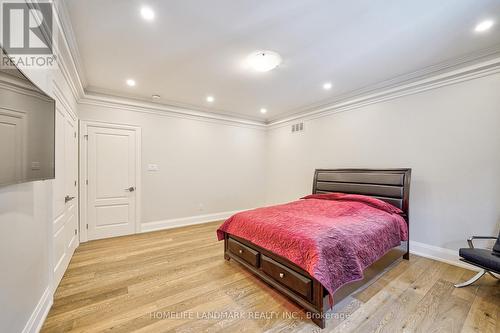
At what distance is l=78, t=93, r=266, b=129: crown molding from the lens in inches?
148

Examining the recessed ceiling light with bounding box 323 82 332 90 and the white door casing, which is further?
the recessed ceiling light with bounding box 323 82 332 90

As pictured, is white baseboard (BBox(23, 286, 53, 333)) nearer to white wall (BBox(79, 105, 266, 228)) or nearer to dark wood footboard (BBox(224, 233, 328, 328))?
dark wood footboard (BBox(224, 233, 328, 328))

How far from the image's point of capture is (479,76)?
269 cm

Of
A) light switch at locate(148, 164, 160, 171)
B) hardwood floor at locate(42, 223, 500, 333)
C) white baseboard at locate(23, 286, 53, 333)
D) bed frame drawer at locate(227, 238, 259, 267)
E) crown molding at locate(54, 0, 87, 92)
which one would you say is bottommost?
hardwood floor at locate(42, 223, 500, 333)

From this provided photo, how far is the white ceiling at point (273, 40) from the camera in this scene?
1.88 m

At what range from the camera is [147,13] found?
1937mm

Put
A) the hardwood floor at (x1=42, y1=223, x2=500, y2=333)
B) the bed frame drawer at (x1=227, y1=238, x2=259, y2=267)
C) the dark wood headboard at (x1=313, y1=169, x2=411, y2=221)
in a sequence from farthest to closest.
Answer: the dark wood headboard at (x1=313, y1=169, x2=411, y2=221) → the bed frame drawer at (x1=227, y1=238, x2=259, y2=267) → the hardwood floor at (x1=42, y1=223, x2=500, y2=333)

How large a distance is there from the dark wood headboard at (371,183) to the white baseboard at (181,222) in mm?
2424

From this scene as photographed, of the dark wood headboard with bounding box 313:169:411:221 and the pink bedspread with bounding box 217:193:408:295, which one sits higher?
the dark wood headboard with bounding box 313:169:411:221

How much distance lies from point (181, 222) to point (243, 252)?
8.08 ft

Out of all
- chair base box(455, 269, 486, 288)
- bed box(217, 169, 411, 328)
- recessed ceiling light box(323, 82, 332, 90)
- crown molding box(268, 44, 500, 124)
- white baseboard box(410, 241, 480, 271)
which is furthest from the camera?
recessed ceiling light box(323, 82, 332, 90)

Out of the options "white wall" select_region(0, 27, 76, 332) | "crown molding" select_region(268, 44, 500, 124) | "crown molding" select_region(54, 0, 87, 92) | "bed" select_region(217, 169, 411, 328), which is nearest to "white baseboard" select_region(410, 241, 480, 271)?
"bed" select_region(217, 169, 411, 328)

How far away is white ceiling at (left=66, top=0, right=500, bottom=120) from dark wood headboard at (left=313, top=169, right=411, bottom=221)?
1528mm

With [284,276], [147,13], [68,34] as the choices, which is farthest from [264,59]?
[284,276]
